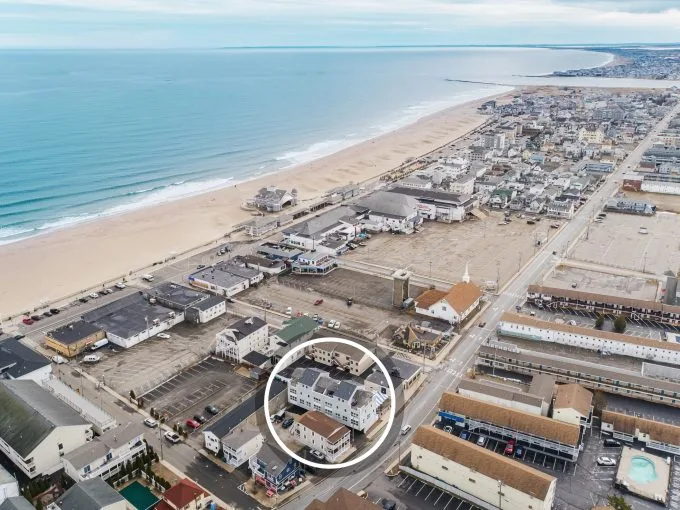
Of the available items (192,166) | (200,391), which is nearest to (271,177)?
(192,166)

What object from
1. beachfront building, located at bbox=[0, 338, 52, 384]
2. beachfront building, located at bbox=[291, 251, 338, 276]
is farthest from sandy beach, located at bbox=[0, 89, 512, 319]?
beachfront building, located at bbox=[291, 251, 338, 276]

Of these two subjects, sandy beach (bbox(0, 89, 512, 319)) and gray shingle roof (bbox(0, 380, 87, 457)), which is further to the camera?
sandy beach (bbox(0, 89, 512, 319))

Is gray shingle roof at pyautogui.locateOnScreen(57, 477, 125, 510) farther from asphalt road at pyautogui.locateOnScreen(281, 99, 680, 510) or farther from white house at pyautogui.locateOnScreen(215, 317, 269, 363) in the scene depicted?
white house at pyautogui.locateOnScreen(215, 317, 269, 363)

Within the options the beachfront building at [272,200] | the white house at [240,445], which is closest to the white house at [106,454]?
the white house at [240,445]

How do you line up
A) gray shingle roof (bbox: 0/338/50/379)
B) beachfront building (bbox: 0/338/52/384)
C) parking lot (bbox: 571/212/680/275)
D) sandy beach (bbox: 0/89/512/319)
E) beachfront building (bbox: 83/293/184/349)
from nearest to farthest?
beachfront building (bbox: 0/338/52/384)
gray shingle roof (bbox: 0/338/50/379)
beachfront building (bbox: 83/293/184/349)
sandy beach (bbox: 0/89/512/319)
parking lot (bbox: 571/212/680/275)

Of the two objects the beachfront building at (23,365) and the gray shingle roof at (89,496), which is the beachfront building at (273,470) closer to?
the gray shingle roof at (89,496)

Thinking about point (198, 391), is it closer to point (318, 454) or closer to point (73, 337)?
point (318, 454)

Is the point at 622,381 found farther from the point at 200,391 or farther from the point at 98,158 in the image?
the point at 98,158
